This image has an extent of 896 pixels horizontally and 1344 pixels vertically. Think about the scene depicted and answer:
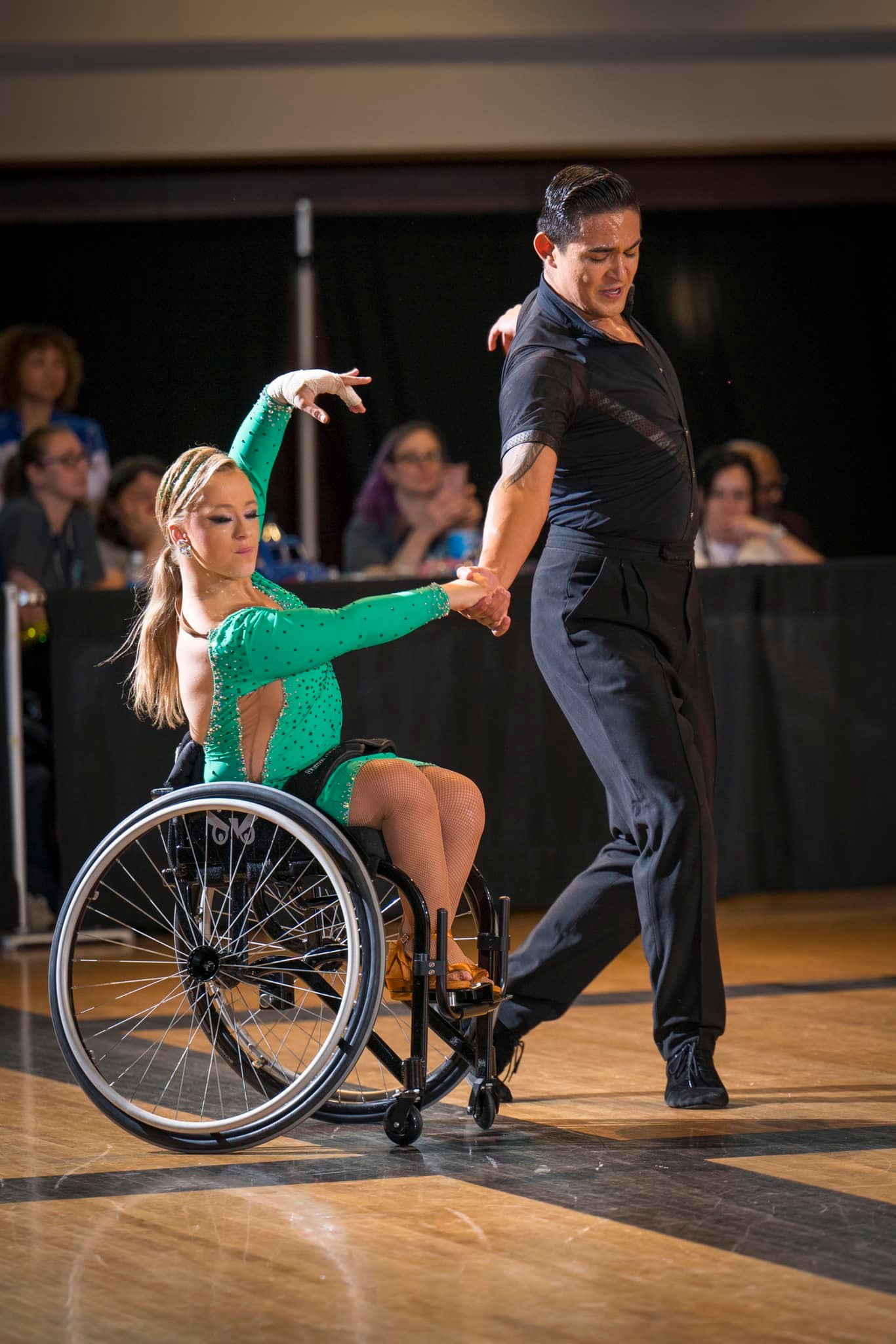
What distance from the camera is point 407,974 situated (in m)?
2.71

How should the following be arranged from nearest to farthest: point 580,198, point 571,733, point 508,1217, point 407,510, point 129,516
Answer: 1. point 508,1217
2. point 580,198
3. point 571,733
4. point 129,516
5. point 407,510

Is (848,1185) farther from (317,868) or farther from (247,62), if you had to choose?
(247,62)

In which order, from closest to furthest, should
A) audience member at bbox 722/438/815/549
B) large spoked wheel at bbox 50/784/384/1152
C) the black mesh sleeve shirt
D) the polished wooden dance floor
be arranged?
the polished wooden dance floor, large spoked wheel at bbox 50/784/384/1152, the black mesh sleeve shirt, audience member at bbox 722/438/815/549

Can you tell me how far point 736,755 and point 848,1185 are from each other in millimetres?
2765

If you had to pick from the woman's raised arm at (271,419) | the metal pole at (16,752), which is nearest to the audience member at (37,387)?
the metal pole at (16,752)

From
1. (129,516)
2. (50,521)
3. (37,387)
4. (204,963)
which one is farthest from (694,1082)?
(37,387)

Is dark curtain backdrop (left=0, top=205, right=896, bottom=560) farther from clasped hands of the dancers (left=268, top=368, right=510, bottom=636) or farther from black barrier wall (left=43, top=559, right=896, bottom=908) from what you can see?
clasped hands of the dancers (left=268, top=368, right=510, bottom=636)

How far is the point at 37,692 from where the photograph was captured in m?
4.97

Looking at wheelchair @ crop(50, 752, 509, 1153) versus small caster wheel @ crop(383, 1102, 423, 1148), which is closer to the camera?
wheelchair @ crop(50, 752, 509, 1153)

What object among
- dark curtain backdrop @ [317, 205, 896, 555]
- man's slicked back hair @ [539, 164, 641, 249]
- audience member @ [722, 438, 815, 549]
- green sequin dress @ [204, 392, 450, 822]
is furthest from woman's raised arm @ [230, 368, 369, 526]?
dark curtain backdrop @ [317, 205, 896, 555]

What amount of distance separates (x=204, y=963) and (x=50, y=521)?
125 inches

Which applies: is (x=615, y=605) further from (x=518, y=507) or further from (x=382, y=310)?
(x=382, y=310)

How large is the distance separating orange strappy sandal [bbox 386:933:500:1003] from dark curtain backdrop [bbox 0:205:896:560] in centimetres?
515

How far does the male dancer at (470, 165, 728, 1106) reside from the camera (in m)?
2.98
